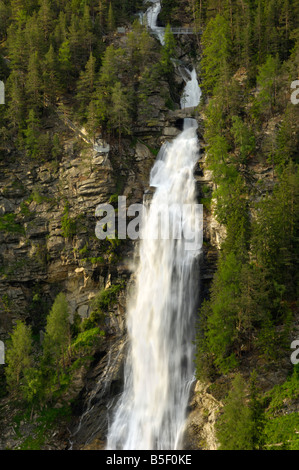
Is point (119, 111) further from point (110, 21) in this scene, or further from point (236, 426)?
point (236, 426)

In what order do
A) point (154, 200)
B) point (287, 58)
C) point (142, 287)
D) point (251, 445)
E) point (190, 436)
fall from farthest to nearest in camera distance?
1. point (287, 58)
2. point (154, 200)
3. point (142, 287)
4. point (190, 436)
5. point (251, 445)

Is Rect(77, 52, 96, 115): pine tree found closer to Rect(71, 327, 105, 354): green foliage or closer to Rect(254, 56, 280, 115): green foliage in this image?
Rect(254, 56, 280, 115): green foliage

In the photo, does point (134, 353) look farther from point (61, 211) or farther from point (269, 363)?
point (61, 211)

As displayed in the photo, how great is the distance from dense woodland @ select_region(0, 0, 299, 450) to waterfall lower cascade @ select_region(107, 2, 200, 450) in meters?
2.88

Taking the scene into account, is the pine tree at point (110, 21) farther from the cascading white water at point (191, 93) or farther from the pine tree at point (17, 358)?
the pine tree at point (17, 358)

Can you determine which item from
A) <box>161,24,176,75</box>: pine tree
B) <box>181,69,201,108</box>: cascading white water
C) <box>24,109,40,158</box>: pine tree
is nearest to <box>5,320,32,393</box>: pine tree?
<box>24,109,40,158</box>: pine tree

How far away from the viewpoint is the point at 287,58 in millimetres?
53531

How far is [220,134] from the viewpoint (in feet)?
152

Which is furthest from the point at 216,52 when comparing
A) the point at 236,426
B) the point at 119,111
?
the point at 236,426

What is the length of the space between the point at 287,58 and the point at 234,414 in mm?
43207

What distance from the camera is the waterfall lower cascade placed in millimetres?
33719

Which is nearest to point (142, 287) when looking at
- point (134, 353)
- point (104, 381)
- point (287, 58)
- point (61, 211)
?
point (134, 353)

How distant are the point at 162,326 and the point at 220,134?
2075 cm
